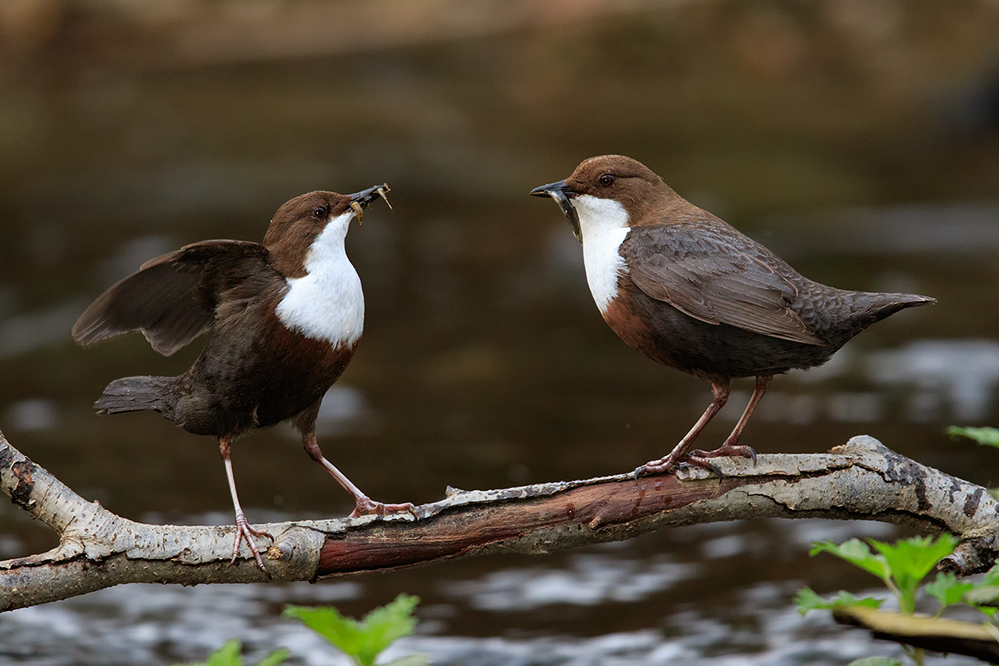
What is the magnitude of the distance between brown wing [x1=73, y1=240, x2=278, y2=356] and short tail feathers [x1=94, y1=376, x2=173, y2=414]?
19 cm

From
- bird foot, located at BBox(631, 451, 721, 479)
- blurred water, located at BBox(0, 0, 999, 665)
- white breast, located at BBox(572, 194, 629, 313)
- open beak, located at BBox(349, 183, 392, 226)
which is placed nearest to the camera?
bird foot, located at BBox(631, 451, 721, 479)

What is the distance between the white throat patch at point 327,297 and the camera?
3.40 m

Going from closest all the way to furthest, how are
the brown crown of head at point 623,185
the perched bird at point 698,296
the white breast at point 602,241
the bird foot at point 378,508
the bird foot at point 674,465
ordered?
the bird foot at point 378,508 → the bird foot at point 674,465 → the perched bird at point 698,296 → the white breast at point 602,241 → the brown crown of head at point 623,185

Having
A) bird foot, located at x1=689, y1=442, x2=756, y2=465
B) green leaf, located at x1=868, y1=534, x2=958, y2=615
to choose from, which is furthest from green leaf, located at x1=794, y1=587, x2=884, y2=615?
bird foot, located at x1=689, y1=442, x2=756, y2=465

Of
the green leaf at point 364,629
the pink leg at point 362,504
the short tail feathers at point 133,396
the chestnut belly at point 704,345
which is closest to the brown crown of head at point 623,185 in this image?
the chestnut belly at point 704,345

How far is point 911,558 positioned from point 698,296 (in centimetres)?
143

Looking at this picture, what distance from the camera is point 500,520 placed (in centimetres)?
317

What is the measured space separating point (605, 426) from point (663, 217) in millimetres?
3463

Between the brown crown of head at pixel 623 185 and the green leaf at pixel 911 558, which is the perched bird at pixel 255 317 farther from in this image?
the green leaf at pixel 911 558

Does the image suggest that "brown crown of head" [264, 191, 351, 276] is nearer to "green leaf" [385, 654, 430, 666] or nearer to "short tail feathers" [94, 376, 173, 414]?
"short tail feathers" [94, 376, 173, 414]

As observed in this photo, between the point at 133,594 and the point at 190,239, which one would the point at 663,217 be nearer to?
the point at 133,594

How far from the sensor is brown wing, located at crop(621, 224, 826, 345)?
353 cm

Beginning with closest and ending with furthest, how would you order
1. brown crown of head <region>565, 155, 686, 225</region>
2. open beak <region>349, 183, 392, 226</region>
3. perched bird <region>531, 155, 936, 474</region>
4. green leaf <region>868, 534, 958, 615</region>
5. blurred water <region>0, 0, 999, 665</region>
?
green leaf <region>868, 534, 958, 615</region> < perched bird <region>531, 155, 936, 474</region> < open beak <region>349, 183, 392, 226</region> < brown crown of head <region>565, 155, 686, 225</region> < blurred water <region>0, 0, 999, 665</region>

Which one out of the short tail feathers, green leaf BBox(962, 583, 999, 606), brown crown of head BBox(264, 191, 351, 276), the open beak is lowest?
green leaf BBox(962, 583, 999, 606)
